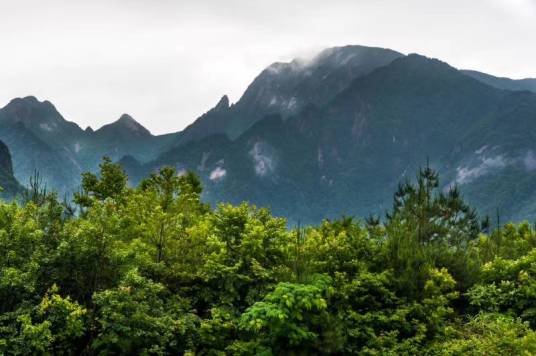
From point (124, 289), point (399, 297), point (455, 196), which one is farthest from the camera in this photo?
point (455, 196)

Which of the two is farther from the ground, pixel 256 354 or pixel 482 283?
pixel 482 283

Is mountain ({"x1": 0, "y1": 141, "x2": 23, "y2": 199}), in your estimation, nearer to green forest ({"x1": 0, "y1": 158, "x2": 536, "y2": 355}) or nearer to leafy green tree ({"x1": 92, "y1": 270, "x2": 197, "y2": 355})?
green forest ({"x1": 0, "y1": 158, "x2": 536, "y2": 355})

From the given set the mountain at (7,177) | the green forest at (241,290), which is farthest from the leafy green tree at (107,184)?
the mountain at (7,177)

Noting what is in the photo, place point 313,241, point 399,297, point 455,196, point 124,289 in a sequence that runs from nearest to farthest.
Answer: point 124,289, point 399,297, point 313,241, point 455,196

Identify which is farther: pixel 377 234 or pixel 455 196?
pixel 455 196

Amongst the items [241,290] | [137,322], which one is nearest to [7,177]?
[241,290]

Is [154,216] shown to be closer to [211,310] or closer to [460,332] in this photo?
[211,310]

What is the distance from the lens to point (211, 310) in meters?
16.2

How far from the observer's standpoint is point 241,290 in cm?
1741

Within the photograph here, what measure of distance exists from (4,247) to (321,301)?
9783 millimetres

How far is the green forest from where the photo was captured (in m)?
14.7

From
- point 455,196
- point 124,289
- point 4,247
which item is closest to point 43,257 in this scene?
point 4,247

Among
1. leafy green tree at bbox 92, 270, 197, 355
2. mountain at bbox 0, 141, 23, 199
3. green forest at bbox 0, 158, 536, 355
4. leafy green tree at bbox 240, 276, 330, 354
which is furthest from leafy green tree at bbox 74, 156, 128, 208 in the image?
mountain at bbox 0, 141, 23, 199

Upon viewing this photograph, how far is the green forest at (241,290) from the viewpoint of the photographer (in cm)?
1473
